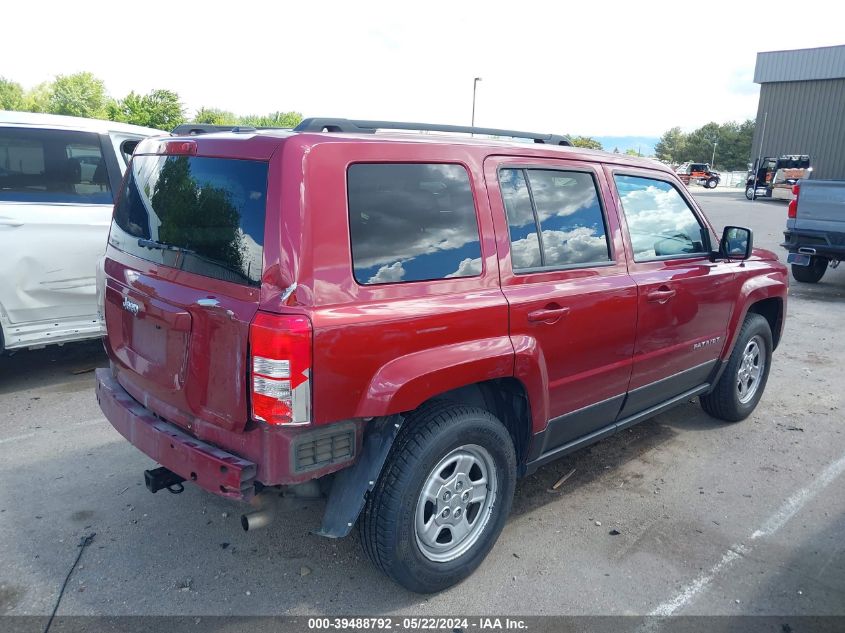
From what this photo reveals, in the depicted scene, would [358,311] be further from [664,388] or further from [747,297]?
[747,297]

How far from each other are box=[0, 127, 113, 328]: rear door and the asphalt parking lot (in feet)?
2.88

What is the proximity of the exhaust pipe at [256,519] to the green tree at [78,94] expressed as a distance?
145 feet

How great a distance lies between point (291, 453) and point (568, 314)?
1530 millimetres

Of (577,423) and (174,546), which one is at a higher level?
(577,423)

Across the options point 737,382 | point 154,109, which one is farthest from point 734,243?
point 154,109

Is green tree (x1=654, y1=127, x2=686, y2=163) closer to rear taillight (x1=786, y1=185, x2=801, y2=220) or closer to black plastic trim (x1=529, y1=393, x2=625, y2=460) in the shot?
rear taillight (x1=786, y1=185, x2=801, y2=220)

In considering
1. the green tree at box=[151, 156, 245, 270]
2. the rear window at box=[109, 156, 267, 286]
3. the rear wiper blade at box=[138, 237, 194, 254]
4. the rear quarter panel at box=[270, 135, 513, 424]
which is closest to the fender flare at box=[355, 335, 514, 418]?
the rear quarter panel at box=[270, 135, 513, 424]

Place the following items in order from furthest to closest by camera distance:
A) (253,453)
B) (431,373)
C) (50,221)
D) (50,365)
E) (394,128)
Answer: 1. (50,365)
2. (50,221)
3. (394,128)
4. (431,373)
5. (253,453)

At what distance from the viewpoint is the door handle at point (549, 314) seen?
121 inches

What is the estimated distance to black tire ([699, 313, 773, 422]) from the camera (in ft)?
15.6

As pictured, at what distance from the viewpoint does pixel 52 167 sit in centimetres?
530

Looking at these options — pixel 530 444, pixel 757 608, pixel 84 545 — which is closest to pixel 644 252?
pixel 530 444

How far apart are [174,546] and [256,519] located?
87cm

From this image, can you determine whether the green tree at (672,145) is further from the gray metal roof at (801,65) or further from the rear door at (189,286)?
the rear door at (189,286)
